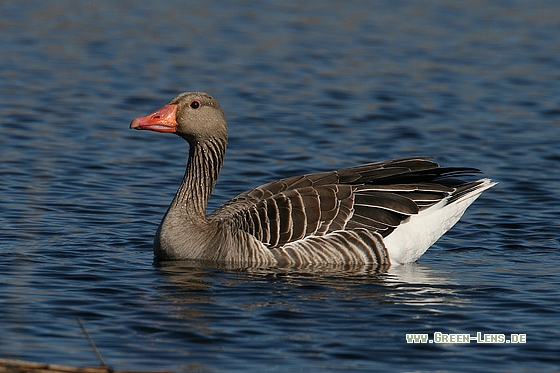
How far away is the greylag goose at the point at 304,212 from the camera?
12.3 metres

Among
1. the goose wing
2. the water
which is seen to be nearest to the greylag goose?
the goose wing

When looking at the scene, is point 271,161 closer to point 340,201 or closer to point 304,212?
point 340,201

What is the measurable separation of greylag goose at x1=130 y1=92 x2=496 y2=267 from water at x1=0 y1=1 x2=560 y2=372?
1.29 ft

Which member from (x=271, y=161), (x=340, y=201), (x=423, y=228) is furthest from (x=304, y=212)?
(x=271, y=161)

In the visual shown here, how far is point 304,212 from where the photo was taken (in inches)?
489

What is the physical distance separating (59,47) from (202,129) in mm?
13921

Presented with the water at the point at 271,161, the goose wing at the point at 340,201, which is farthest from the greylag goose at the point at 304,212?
the water at the point at 271,161

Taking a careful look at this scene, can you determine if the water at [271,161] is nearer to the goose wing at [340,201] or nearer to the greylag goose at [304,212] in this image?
the greylag goose at [304,212]

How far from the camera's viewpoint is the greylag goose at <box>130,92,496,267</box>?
40.5 feet

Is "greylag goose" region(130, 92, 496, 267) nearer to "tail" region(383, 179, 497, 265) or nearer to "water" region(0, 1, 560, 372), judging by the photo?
"tail" region(383, 179, 497, 265)

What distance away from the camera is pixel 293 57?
84.8ft

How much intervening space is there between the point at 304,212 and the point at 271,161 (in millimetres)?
5466

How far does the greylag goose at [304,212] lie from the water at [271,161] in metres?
0.39

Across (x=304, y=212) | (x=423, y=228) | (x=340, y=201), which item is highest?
(x=340, y=201)
